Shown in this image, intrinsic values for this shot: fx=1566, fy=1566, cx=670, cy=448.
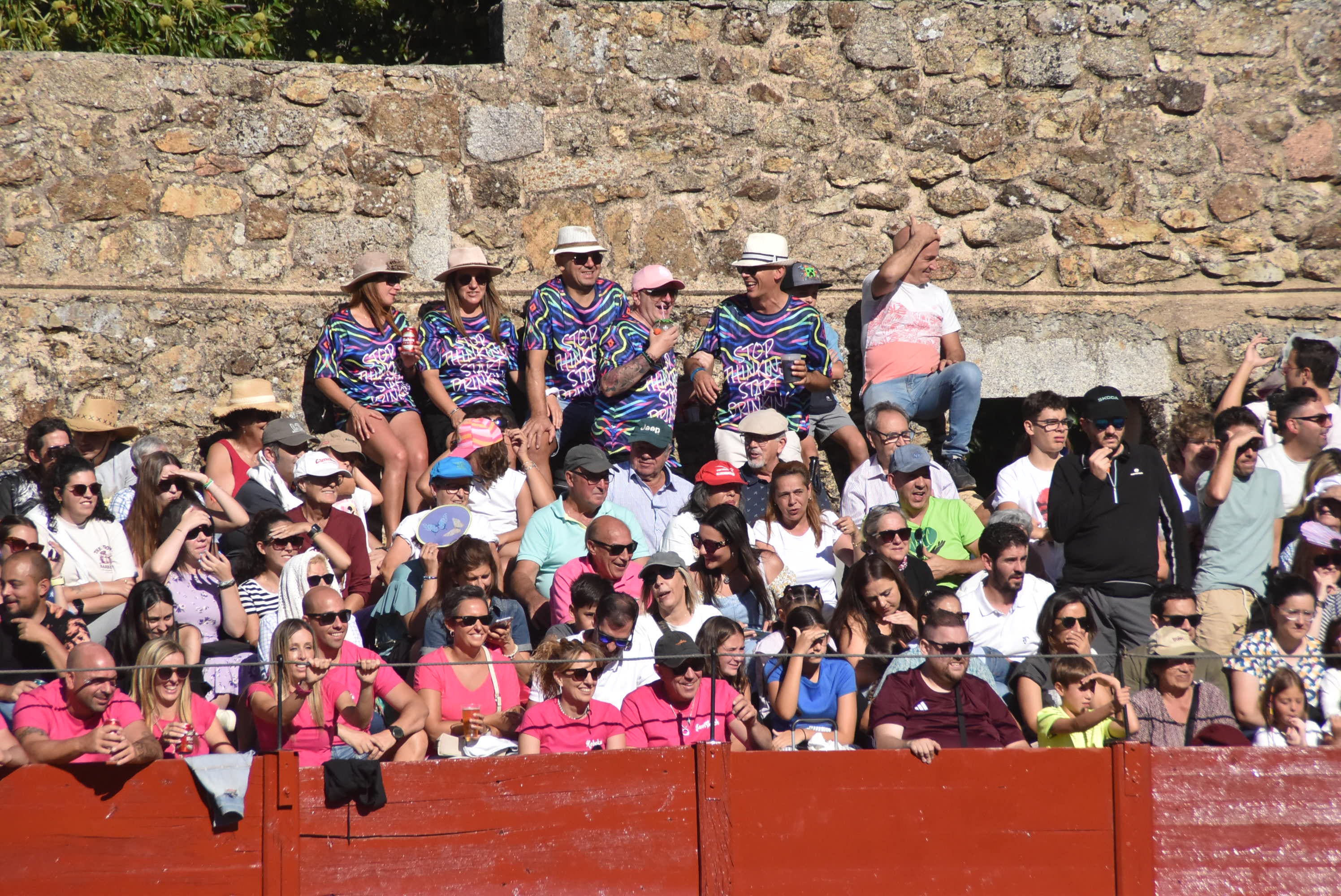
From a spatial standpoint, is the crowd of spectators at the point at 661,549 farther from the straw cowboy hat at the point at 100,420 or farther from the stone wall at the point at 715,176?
the stone wall at the point at 715,176

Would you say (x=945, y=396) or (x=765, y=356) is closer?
(x=765, y=356)

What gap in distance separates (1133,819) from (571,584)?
222 centimetres

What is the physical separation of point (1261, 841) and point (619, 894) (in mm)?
2160

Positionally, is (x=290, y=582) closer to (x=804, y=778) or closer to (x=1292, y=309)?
(x=804, y=778)

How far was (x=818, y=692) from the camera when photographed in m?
5.38

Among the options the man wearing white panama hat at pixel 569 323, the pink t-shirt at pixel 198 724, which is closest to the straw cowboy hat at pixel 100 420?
the man wearing white panama hat at pixel 569 323

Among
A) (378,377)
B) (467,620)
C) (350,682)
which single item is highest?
(378,377)

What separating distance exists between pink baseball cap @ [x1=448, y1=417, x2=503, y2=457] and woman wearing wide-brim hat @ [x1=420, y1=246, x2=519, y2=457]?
0.95ft

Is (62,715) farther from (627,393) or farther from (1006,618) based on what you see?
(1006,618)

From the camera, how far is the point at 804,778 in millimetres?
5184

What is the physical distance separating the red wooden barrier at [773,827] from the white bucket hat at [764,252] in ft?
9.68

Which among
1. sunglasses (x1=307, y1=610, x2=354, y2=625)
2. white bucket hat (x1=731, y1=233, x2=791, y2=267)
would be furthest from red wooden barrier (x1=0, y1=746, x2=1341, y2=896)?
white bucket hat (x1=731, y1=233, x2=791, y2=267)

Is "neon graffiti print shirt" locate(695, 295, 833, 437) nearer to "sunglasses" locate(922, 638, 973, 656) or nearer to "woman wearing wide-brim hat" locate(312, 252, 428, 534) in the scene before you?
"woman wearing wide-brim hat" locate(312, 252, 428, 534)

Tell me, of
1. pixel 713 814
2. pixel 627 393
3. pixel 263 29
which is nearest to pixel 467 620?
pixel 713 814
